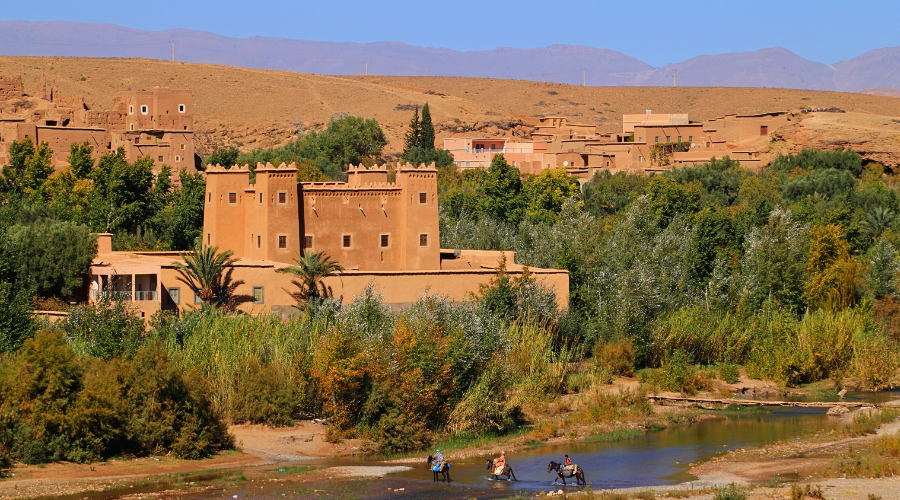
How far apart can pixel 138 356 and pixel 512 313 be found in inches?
472

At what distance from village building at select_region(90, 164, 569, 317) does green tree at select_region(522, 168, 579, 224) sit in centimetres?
1688

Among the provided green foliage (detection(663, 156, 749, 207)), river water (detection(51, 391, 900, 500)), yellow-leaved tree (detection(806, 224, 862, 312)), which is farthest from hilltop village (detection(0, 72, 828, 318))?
green foliage (detection(663, 156, 749, 207))

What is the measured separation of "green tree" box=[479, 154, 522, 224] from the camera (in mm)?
56938

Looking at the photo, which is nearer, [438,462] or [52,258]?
[438,462]

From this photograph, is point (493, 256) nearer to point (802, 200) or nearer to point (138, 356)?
point (138, 356)

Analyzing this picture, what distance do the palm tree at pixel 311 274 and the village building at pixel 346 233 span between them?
298 millimetres

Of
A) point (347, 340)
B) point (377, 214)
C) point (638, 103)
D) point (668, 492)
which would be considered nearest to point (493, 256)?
point (377, 214)

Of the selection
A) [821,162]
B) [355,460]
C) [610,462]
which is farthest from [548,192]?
[355,460]

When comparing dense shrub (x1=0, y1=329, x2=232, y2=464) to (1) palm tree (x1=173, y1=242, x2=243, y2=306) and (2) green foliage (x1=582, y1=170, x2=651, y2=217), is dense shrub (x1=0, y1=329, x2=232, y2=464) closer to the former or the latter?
(1) palm tree (x1=173, y1=242, x2=243, y2=306)

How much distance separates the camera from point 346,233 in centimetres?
3919

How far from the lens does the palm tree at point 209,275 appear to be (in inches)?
1373

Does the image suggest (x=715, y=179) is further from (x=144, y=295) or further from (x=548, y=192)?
(x=144, y=295)

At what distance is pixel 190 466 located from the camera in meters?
26.0

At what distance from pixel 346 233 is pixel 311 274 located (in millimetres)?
3969
